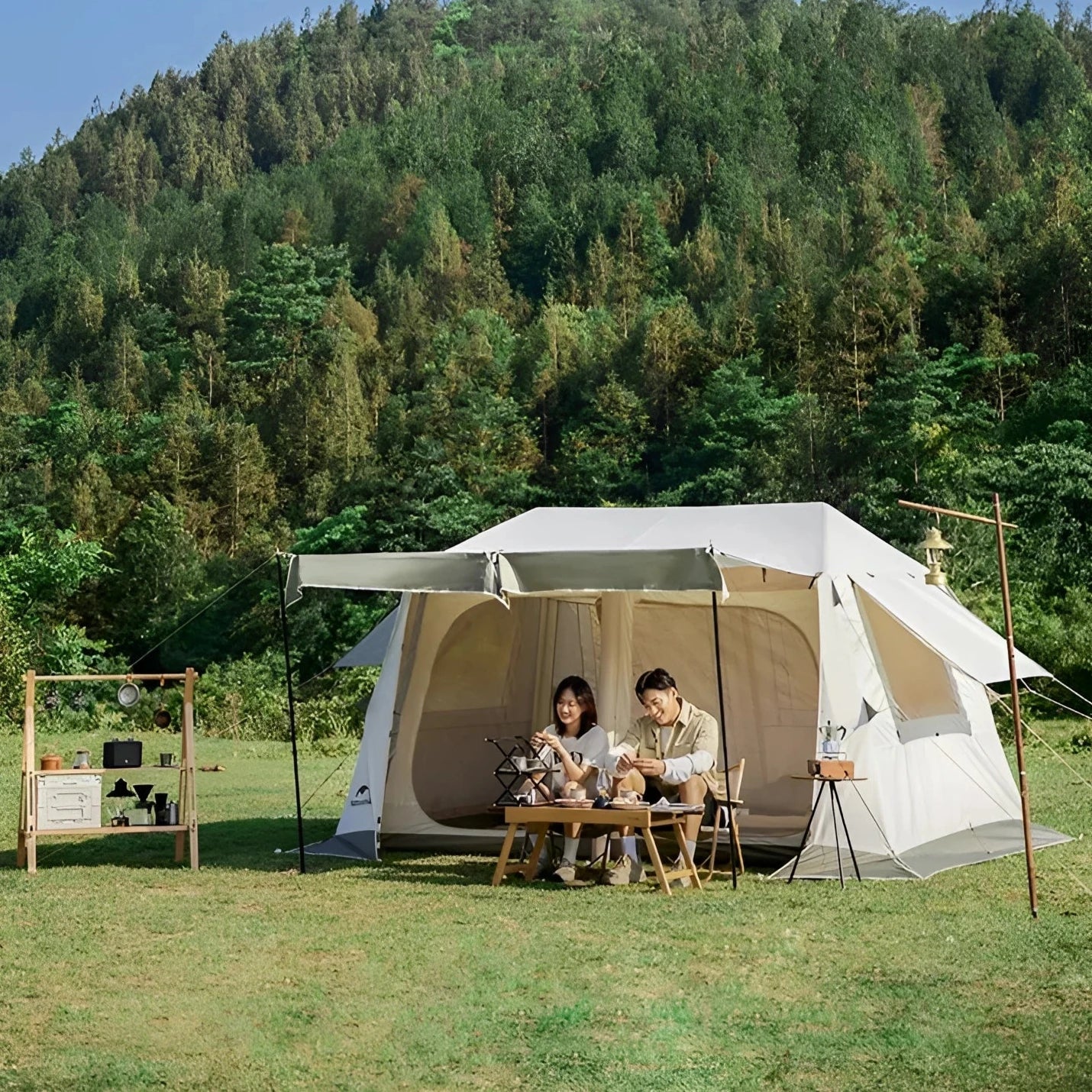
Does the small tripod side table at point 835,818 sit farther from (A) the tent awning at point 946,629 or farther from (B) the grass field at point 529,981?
(A) the tent awning at point 946,629

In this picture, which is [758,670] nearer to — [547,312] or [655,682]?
[655,682]

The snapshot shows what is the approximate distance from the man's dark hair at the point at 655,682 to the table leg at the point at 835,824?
2.96 feet

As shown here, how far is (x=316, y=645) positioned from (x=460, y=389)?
15182mm

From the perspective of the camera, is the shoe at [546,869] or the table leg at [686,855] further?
the shoe at [546,869]

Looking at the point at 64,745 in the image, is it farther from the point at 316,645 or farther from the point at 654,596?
the point at 316,645

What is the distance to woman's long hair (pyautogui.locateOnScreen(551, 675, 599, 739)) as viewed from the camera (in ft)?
27.7

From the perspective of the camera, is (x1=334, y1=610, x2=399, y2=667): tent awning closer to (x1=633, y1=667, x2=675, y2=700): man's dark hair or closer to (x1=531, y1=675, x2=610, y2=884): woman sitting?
(x1=531, y1=675, x2=610, y2=884): woman sitting

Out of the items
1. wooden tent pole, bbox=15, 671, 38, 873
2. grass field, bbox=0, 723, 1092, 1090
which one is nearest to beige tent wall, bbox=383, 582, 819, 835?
grass field, bbox=0, 723, 1092, 1090

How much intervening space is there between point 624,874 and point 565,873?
277 millimetres

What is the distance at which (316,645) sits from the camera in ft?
102

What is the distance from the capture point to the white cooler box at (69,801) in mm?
8297

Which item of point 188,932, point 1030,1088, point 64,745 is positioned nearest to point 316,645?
point 64,745

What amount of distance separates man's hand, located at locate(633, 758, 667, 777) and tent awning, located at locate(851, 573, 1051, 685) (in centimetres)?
145

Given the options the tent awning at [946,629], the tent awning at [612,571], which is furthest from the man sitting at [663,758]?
the tent awning at [946,629]
